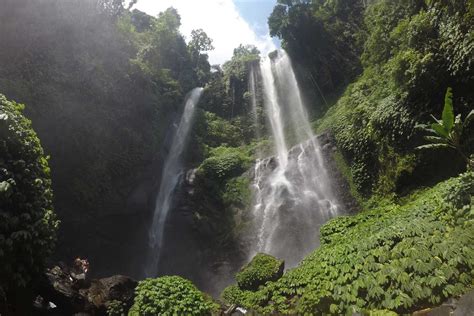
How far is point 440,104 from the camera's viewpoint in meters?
11.4

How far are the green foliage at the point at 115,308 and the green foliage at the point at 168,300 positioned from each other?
1095 mm

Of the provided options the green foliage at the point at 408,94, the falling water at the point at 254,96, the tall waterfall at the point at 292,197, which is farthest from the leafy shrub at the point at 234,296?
the falling water at the point at 254,96

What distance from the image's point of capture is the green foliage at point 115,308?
28.2 ft

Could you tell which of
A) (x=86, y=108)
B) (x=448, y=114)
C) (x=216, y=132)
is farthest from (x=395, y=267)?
(x=216, y=132)

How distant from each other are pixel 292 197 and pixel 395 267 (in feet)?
29.5

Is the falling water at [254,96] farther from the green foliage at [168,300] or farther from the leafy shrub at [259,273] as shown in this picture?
the green foliage at [168,300]

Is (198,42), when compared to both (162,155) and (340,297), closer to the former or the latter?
(162,155)

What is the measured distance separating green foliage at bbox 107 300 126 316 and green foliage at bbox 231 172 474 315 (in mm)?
3126

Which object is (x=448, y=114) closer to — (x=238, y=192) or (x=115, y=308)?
(x=115, y=308)

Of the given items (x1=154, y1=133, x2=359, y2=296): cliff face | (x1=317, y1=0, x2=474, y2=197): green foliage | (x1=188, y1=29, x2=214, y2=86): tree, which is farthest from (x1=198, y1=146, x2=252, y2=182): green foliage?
(x1=188, y1=29, x2=214, y2=86): tree

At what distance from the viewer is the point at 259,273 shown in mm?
9836

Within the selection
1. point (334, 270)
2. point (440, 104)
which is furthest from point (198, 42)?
point (334, 270)

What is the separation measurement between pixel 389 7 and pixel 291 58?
476 inches

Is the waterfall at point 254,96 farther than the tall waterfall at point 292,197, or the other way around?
the waterfall at point 254,96
